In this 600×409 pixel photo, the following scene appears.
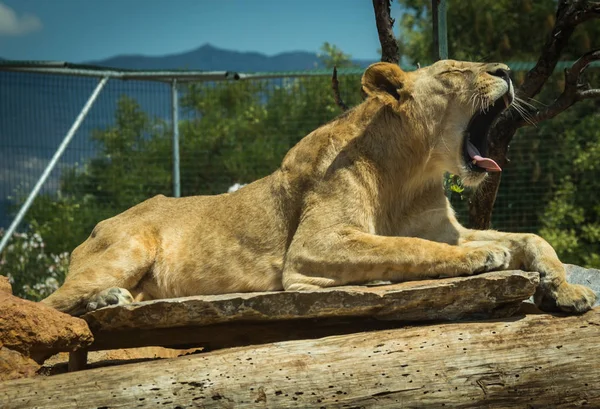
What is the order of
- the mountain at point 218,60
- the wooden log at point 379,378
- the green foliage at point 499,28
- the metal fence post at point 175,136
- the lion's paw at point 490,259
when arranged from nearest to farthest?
the wooden log at point 379,378, the lion's paw at point 490,259, the metal fence post at point 175,136, the green foliage at point 499,28, the mountain at point 218,60

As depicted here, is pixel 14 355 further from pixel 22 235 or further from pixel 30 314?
pixel 22 235

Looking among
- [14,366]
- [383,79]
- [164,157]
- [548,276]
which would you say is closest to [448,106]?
[383,79]

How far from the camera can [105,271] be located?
244 inches

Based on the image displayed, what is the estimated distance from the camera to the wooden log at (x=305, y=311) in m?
5.23

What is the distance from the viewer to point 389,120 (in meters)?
5.98

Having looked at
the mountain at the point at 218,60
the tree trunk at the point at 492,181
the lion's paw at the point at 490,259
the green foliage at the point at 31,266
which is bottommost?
the green foliage at the point at 31,266

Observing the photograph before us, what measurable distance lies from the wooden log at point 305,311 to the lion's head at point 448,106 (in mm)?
940

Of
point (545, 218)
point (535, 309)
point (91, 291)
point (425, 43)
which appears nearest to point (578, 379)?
point (535, 309)

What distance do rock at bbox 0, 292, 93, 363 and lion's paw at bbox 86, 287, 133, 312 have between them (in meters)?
0.29

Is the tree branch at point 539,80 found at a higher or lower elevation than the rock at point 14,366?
higher

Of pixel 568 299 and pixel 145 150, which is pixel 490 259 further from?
pixel 145 150

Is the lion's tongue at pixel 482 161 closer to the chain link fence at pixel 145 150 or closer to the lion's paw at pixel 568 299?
the lion's paw at pixel 568 299

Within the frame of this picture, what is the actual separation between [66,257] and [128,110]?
2259 mm

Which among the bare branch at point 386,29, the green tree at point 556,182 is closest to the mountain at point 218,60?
the green tree at point 556,182
